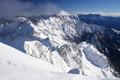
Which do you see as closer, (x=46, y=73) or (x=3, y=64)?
(x=3, y=64)

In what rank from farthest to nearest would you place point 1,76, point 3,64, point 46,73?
point 46,73 < point 3,64 < point 1,76

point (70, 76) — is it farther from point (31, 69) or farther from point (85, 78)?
point (31, 69)

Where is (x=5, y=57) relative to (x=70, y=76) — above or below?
above

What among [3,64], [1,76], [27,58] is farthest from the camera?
[27,58]

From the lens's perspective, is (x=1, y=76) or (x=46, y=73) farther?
(x=46, y=73)

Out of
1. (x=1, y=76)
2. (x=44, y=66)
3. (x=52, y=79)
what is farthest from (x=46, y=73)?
(x=1, y=76)

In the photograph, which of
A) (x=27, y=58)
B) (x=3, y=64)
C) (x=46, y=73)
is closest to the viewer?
(x=3, y=64)

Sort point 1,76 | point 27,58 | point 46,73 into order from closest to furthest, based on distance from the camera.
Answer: point 1,76 < point 46,73 < point 27,58

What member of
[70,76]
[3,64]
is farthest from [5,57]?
[70,76]

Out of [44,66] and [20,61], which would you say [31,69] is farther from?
[44,66]
